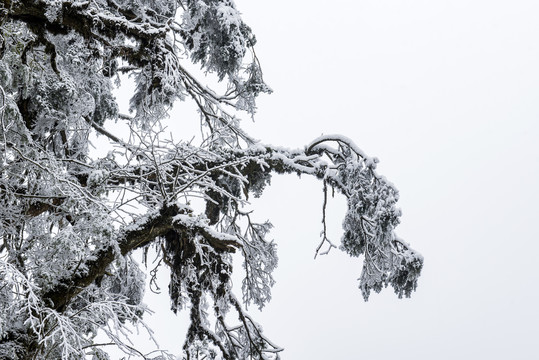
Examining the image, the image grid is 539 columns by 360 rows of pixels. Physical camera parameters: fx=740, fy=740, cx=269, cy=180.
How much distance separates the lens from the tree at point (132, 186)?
5.27 m

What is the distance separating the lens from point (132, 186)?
19.6ft

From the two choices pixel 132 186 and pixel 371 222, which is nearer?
pixel 132 186

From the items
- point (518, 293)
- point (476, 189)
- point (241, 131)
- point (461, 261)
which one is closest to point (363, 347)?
point (461, 261)

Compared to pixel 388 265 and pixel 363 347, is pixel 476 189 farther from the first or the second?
pixel 388 265

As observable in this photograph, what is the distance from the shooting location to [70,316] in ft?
16.9

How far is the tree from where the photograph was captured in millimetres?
5270

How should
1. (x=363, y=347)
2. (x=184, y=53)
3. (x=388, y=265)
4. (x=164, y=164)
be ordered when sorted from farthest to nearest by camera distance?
(x=363, y=347) → (x=388, y=265) → (x=184, y=53) → (x=164, y=164)

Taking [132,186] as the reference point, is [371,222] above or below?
above

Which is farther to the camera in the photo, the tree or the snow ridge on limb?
the snow ridge on limb

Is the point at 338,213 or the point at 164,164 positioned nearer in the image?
the point at 164,164

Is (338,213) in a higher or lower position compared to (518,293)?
higher

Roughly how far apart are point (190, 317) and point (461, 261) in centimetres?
13249

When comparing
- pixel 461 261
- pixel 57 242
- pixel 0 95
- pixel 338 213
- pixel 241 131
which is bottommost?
pixel 57 242

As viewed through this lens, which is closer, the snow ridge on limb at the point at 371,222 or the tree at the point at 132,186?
the tree at the point at 132,186
